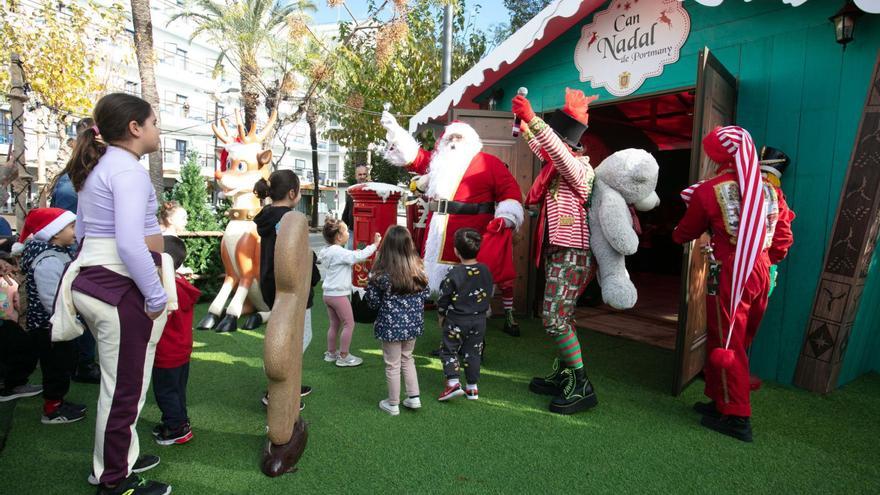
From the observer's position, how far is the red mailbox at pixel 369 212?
6035mm

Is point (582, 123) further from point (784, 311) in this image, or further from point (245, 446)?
point (245, 446)

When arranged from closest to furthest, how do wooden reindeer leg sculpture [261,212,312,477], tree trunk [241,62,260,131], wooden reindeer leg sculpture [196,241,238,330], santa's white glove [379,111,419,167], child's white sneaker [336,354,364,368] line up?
wooden reindeer leg sculpture [261,212,312,477] < child's white sneaker [336,354,364,368] < santa's white glove [379,111,419,167] < wooden reindeer leg sculpture [196,241,238,330] < tree trunk [241,62,260,131]

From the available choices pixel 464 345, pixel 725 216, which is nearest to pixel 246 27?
pixel 464 345

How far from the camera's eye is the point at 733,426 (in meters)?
Result: 2.81

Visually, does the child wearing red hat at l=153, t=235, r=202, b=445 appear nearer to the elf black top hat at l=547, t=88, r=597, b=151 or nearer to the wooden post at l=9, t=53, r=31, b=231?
the elf black top hat at l=547, t=88, r=597, b=151

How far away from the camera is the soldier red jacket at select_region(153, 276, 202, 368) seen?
2508 millimetres

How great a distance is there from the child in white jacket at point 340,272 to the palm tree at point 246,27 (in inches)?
543

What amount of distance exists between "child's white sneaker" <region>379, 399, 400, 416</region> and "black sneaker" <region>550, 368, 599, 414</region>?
0.94m

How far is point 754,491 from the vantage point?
2.28 metres

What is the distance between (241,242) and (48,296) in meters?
2.15

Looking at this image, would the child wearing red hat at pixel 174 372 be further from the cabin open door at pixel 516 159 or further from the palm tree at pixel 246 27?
the palm tree at pixel 246 27

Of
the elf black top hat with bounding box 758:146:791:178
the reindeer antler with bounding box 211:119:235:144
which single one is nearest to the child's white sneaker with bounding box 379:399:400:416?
the elf black top hat with bounding box 758:146:791:178

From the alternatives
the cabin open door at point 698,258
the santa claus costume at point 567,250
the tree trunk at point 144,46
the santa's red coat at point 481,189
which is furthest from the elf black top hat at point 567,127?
the tree trunk at point 144,46

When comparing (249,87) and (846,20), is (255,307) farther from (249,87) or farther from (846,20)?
(249,87)
